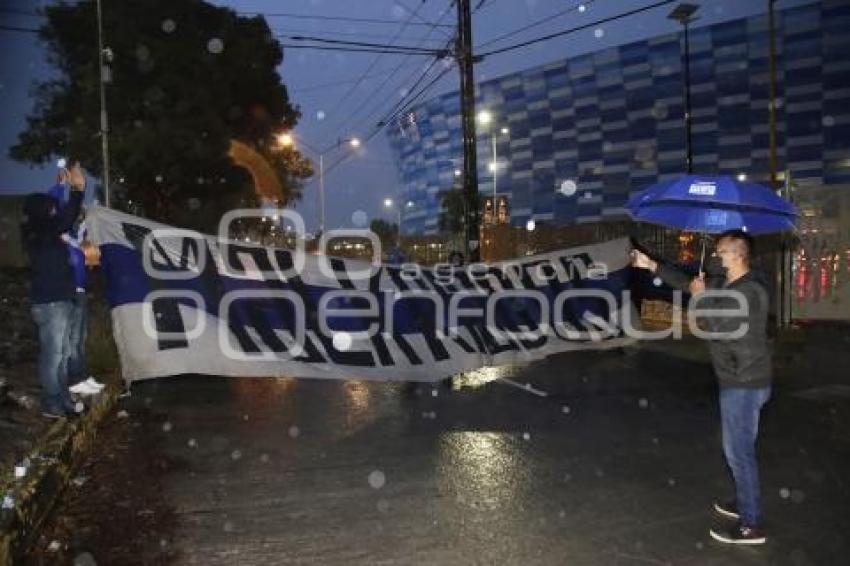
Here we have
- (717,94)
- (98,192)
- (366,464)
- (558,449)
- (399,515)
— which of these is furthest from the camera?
(717,94)

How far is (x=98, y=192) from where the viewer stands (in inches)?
1695

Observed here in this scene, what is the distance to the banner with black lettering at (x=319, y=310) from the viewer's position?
752 centimetres

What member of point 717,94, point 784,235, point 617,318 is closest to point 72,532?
point 617,318

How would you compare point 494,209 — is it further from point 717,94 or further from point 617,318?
point 717,94

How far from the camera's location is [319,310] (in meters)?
8.28

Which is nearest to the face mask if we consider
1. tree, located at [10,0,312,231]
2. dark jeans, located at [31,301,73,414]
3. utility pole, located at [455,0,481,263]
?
dark jeans, located at [31,301,73,414]

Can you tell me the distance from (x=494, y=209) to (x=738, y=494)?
27.9 metres

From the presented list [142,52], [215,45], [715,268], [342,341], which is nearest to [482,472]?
[342,341]

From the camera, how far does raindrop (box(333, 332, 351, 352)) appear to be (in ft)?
26.7

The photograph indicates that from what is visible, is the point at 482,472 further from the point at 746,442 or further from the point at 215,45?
the point at 215,45

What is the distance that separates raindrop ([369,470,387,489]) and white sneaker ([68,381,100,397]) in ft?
10.9

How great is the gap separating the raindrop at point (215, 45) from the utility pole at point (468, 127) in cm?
1806

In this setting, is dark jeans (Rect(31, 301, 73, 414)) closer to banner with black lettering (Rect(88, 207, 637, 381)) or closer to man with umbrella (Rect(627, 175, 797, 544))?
banner with black lettering (Rect(88, 207, 637, 381))

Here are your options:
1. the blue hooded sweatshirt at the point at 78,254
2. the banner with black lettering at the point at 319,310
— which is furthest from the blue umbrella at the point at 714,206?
the blue hooded sweatshirt at the point at 78,254
